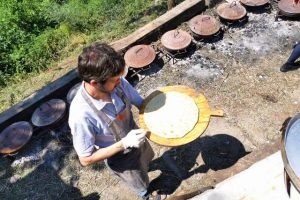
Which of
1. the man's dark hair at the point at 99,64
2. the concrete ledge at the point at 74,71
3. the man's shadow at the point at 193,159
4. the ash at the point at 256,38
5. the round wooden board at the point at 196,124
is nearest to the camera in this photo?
the man's dark hair at the point at 99,64

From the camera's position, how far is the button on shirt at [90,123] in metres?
3.30

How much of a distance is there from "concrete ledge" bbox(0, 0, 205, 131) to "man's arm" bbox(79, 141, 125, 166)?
3414 millimetres

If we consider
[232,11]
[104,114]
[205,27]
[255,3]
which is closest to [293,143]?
[104,114]

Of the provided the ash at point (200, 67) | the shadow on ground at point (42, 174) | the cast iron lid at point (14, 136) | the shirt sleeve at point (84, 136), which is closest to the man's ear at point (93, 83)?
the shirt sleeve at point (84, 136)

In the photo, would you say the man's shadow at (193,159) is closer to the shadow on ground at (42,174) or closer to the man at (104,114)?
the shadow on ground at (42,174)

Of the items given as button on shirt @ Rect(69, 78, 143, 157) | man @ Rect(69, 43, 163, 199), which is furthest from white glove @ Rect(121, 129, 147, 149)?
button on shirt @ Rect(69, 78, 143, 157)

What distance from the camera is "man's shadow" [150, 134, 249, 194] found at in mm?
5367

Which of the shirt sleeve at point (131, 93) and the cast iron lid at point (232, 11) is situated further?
the cast iron lid at point (232, 11)

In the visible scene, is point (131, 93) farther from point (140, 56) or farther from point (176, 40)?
point (176, 40)

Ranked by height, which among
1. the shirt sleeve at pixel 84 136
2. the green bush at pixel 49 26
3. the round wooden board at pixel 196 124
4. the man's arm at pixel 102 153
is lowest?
the green bush at pixel 49 26

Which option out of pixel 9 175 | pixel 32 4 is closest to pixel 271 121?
pixel 9 175

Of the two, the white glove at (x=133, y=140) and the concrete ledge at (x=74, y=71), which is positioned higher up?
the white glove at (x=133, y=140)

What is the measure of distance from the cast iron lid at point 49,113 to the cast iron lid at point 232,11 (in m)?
4.01

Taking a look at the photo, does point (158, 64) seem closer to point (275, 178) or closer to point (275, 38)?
point (275, 38)
